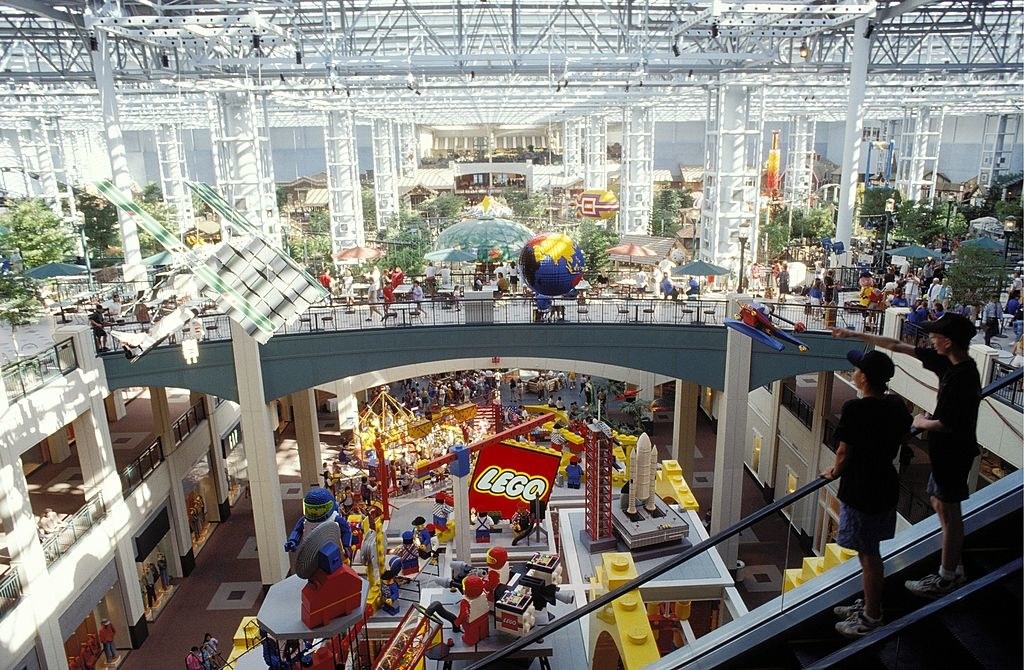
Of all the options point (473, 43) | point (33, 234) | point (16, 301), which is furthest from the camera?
point (473, 43)

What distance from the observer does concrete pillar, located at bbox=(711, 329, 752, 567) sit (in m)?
17.8

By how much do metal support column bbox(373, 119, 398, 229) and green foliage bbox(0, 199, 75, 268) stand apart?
68.2ft


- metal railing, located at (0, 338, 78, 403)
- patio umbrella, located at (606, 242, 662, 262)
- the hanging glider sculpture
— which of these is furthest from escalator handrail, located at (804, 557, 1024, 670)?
patio umbrella, located at (606, 242, 662, 262)

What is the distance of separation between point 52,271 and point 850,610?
2205 cm

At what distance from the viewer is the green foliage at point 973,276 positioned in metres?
16.7

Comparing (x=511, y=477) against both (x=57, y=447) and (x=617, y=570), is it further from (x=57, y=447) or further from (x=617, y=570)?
(x=57, y=447)

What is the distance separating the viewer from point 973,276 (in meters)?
16.8

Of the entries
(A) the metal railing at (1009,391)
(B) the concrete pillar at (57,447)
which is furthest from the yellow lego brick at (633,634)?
(B) the concrete pillar at (57,447)

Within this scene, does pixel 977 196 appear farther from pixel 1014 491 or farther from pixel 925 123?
pixel 1014 491

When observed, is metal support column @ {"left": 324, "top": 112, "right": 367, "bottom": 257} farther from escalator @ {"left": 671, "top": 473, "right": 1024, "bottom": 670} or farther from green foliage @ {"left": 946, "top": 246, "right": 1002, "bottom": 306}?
escalator @ {"left": 671, "top": 473, "right": 1024, "bottom": 670}

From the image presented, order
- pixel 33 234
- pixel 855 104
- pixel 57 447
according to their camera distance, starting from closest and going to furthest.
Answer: pixel 855 104, pixel 57 447, pixel 33 234

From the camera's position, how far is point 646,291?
74.3 ft

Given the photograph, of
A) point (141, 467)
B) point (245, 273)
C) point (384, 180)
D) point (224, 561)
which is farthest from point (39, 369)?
point (384, 180)

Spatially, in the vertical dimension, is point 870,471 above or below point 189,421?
above
